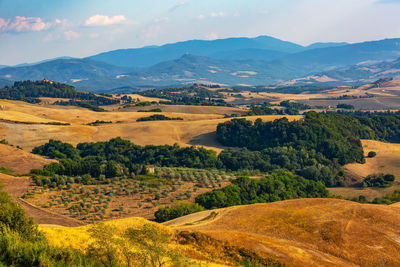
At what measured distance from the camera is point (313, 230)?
3316 cm

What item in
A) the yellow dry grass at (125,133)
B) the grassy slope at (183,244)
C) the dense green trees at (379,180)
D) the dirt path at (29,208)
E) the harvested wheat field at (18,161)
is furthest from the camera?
the yellow dry grass at (125,133)

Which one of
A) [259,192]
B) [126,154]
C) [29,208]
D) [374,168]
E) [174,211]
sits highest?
[126,154]

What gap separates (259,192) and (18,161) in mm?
48434

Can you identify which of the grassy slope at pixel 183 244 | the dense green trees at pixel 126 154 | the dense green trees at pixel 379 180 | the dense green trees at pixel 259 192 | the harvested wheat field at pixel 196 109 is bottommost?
the dense green trees at pixel 379 180

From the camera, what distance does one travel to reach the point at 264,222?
3578 cm

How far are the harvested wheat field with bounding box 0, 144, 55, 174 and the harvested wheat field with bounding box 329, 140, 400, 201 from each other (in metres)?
60.5

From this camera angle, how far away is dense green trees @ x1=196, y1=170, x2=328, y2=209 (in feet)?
177

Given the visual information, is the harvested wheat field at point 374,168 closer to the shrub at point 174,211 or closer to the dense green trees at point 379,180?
the dense green trees at point 379,180

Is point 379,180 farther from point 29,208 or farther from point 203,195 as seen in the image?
point 29,208

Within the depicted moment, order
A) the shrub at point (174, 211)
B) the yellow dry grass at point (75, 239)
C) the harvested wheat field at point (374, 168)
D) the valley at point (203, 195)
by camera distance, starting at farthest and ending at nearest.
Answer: the harvested wheat field at point (374, 168) → the shrub at point (174, 211) → the yellow dry grass at point (75, 239) → the valley at point (203, 195)

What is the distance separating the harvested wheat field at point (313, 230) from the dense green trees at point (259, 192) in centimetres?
1215

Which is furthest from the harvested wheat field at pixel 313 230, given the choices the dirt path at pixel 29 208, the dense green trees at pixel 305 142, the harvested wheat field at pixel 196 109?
the harvested wheat field at pixel 196 109

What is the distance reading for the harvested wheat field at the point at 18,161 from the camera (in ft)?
231

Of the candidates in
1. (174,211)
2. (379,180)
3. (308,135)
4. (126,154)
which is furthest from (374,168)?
(174,211)
